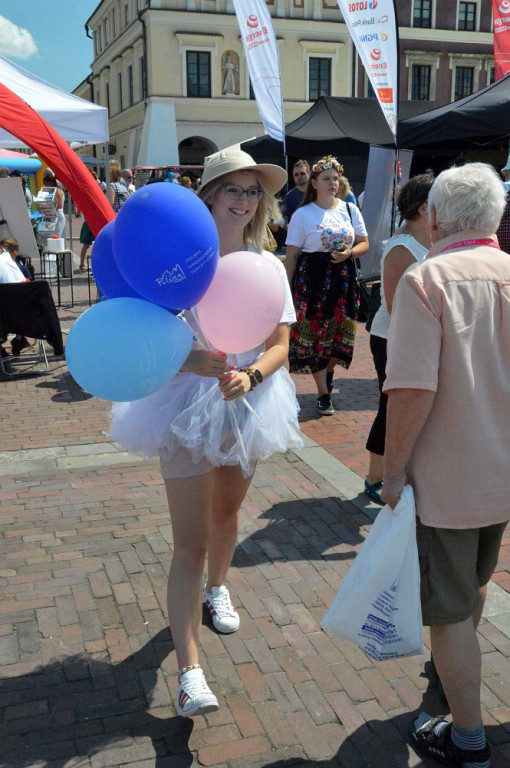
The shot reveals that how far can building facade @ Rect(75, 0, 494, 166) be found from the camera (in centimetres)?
3812

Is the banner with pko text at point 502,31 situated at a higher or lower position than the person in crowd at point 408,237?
higher

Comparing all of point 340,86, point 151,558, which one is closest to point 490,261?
point 151,558

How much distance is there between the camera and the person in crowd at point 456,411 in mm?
2152

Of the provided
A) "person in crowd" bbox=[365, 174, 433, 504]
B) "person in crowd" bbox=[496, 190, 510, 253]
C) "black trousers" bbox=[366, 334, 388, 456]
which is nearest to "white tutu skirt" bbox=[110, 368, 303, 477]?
"person in crowd" bbox=[365, 174, 433, 504]

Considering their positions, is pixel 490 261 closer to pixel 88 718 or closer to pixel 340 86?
pixel 88 718

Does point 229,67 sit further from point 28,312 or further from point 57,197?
point 28,312

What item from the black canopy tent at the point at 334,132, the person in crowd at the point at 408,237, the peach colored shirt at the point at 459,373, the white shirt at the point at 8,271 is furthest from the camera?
the black canopy tent at the point at 334,132

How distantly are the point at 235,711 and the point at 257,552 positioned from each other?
49.0 inches

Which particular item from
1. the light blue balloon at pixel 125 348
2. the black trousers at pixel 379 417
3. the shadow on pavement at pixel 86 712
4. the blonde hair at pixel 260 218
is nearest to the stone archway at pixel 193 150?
the black trousers at pixel 379 417

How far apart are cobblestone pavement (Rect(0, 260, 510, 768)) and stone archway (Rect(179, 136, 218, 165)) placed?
128 feet

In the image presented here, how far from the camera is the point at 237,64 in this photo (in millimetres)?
38875

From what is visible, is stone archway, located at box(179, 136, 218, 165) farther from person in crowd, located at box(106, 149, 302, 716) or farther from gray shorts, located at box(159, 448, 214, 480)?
gray shorts, located at box(159, 448, 214, 480)

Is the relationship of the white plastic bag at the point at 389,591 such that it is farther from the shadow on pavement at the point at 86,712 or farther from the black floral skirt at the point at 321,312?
the black floral skirt at the point at 321,312

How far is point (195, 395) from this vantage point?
2664 mm
